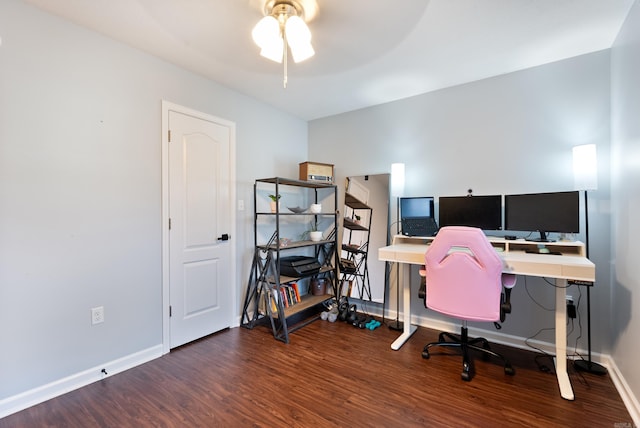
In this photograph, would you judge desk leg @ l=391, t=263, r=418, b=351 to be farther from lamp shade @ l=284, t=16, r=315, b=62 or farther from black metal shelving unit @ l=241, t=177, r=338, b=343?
lamp shade @ l=284, t=16, r=315, b=62

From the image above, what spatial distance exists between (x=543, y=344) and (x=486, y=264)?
4.04 ft

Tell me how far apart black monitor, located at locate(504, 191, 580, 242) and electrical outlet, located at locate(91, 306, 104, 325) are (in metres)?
3.24

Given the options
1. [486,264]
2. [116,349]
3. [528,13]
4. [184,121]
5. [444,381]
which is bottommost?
[444,381]

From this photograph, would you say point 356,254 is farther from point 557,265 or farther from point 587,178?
point 587,178

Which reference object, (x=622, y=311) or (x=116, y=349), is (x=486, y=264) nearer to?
(x=622, y=311)

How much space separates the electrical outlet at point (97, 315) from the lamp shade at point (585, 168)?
140 inches

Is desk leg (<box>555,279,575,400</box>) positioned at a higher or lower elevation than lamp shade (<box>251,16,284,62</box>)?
lower

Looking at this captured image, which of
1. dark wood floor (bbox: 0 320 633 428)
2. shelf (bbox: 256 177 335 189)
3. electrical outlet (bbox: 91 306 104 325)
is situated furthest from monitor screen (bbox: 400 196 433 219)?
electrical outlet (bbox: 91 306 104 325)

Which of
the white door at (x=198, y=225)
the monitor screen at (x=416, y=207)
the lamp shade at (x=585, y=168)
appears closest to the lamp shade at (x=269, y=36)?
the white door at (x=198, y=225)

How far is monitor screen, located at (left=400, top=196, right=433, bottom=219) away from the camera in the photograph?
2.94 metres

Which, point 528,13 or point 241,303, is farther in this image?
point 241,303

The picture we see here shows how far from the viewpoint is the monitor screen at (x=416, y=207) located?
2.94 metres

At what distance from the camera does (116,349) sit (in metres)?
2.16

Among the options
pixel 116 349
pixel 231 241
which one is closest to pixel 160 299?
pixel 116 349
